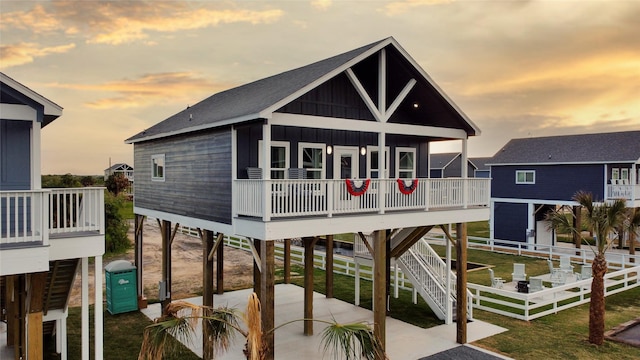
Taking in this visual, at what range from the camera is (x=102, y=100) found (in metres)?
23.7

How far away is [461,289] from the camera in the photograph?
43.8ft

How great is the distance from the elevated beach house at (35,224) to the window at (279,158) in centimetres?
500

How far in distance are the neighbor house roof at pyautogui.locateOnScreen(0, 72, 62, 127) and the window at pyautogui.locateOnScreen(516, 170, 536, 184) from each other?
101 feet

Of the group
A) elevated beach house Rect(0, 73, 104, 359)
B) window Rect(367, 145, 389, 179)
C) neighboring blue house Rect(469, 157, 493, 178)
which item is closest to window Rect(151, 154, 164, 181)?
elevated beach house Rect(0, 73, 104, 359)

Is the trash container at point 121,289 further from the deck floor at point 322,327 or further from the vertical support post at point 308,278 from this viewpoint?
the vertical support post at point 308,278

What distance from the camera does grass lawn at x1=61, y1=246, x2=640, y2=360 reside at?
12188 mm

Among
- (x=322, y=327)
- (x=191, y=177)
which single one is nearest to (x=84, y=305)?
(x=191, y=177)

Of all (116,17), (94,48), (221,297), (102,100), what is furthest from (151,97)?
(221,297)

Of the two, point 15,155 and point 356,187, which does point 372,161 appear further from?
point 15,155

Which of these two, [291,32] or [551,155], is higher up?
[291,32]

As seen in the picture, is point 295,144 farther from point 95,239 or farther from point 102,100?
point 102,100

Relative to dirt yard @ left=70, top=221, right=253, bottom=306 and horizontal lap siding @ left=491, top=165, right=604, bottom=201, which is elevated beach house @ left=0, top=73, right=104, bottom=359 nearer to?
dirt yard @ left=70, top=221, right=253, bottom=306

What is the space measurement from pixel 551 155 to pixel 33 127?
31.2 m

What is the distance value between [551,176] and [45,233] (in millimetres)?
31036
